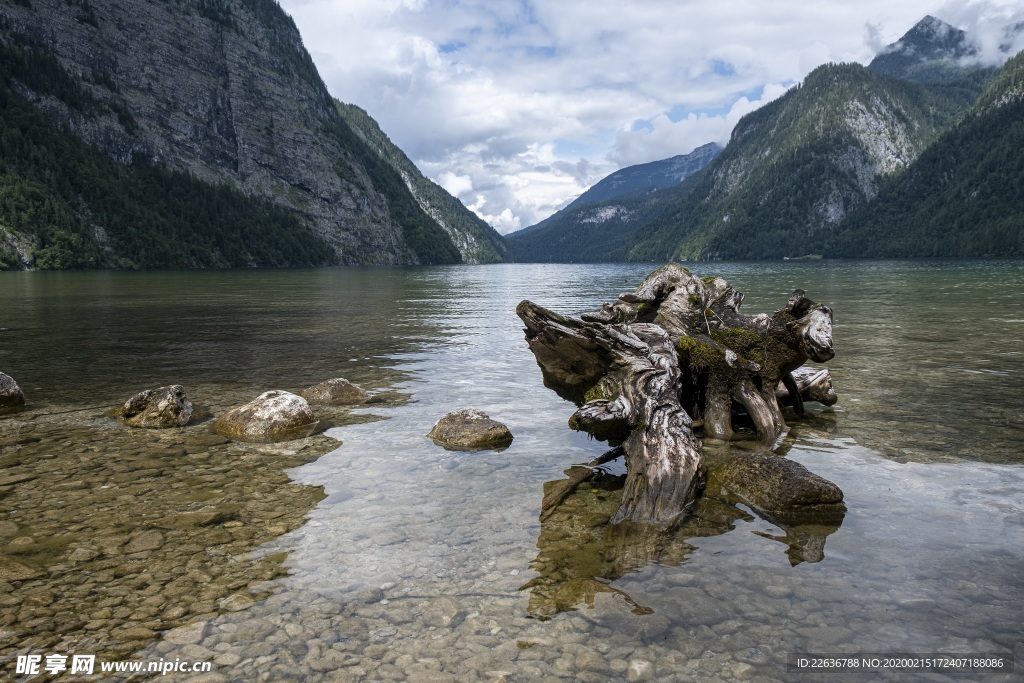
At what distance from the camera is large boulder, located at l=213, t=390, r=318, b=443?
10.2 meters

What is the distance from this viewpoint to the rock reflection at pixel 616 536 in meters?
5.33

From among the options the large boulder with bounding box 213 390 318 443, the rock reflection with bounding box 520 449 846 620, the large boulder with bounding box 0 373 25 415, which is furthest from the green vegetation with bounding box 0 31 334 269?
the rock reflection with bounding box 520 449 846 620

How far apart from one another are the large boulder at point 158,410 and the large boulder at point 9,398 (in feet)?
7.35

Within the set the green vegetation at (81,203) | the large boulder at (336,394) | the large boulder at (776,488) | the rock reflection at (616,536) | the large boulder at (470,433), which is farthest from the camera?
the green vegetation at (81,203)

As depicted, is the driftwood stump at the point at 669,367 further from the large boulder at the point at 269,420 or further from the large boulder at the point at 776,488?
the large boulder at the point at 269,420

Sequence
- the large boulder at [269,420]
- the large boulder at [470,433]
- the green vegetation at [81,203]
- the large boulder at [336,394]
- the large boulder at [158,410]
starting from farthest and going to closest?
1. the green vegetation at [81,203]
2. the large boulder at [336,394]
3. the large boulder at [158,410]
4. the large boulder at [269,420]
5. the large boulder at [470,433]

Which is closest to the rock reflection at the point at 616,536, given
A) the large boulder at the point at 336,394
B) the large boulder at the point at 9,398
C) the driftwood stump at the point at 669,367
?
the driftwood stump at the point at 669,367

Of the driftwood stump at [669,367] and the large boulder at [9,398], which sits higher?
the driftwood stump at [669,367]

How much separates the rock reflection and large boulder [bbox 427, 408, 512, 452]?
6.64ft

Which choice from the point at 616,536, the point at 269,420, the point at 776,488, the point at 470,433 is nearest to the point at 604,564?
the point at 616,536

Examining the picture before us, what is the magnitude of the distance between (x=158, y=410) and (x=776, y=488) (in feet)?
32.8

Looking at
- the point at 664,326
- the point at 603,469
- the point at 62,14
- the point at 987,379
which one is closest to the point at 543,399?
the point at 664,326

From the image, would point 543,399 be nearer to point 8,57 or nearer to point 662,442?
point 662,442

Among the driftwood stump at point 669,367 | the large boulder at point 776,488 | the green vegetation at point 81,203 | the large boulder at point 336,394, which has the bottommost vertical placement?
the large boulder at point 336,394
